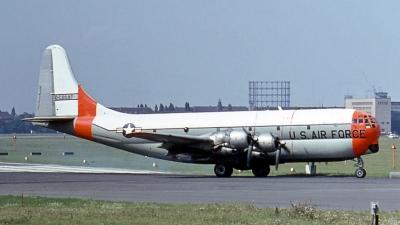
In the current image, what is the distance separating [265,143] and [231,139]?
1725 millimetres

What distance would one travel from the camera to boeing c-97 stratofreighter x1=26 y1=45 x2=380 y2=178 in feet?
119

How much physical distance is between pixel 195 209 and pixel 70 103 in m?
24.6

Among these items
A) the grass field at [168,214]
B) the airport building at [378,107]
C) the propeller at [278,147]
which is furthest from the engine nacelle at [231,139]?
the airport building at [378,107]

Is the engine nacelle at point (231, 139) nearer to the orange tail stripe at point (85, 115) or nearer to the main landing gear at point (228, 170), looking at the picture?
the main landing gear at point (228, 170)

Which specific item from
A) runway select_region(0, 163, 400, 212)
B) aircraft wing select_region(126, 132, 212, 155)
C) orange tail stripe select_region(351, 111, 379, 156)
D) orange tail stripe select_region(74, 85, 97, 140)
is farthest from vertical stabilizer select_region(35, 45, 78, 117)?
orange tail stripe select_region(351, 111, 379, 156)

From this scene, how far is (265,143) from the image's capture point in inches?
1421

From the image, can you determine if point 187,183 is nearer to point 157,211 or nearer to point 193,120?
point 193,120

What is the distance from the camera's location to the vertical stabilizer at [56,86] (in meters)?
43.2

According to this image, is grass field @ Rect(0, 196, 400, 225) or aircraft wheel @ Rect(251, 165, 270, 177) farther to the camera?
aircraft wheel @ Rect(251, 165, 270, 177)

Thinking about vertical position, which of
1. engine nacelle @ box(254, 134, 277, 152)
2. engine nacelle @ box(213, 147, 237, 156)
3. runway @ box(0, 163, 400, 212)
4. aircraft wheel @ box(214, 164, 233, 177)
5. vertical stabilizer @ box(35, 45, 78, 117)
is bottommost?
runway @ box(0, 163, 400, 212)

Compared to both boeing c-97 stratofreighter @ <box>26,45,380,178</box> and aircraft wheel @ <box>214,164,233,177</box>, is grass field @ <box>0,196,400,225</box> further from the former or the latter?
aircraft wheel @ <box>214,164,233,177</box>

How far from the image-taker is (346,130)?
36.4m

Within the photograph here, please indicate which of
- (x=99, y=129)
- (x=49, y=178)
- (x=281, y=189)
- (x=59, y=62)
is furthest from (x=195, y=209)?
(x=59, y=62)

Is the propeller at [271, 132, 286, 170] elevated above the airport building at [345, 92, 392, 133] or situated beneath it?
situated beneath
